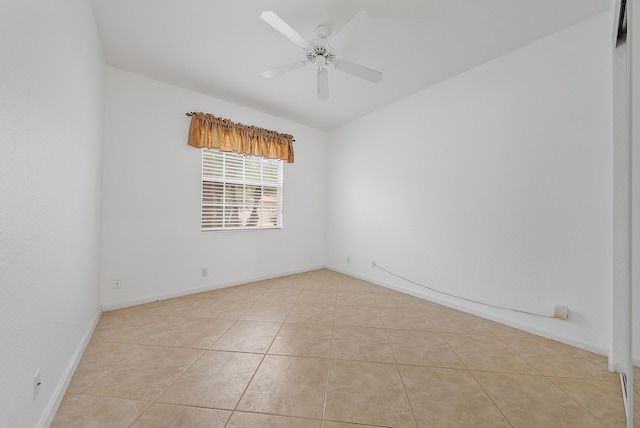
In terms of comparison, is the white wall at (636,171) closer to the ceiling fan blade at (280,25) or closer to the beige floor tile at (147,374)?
the ceiling fan blade at (280,25)

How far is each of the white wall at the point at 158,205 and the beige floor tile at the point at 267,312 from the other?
39.0 inches

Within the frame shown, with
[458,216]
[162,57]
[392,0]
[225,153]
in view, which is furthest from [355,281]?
[162,57]

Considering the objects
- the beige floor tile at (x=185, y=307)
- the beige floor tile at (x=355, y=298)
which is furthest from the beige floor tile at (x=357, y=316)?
the beige floor tile at (x=185, y=307)

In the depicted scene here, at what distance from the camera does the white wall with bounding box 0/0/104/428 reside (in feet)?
2.87

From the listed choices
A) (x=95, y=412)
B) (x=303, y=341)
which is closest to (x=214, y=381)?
(x=95, y=412)

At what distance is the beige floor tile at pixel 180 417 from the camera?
1.18 m

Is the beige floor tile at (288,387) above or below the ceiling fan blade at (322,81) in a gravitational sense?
below

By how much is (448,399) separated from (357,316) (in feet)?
3.90

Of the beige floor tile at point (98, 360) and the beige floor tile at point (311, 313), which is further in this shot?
the beige floor tile at point (311, 313)

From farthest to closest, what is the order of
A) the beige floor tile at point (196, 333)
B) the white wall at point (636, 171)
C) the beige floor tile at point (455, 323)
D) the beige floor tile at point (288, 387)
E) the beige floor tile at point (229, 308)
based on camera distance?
1. the beige floor tile at point (229, 308)
2. the beige floor tile at point (455, 323)
3. the beige floor tile at point (196, 333)
4. the beige floor tile at point (288, 387)
5. the white wall at point (636, 171)

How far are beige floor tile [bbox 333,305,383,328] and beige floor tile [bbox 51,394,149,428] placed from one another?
1.59 metres

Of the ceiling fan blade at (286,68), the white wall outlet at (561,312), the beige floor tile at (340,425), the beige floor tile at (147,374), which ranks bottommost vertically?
the beige floor tile at (340,425)

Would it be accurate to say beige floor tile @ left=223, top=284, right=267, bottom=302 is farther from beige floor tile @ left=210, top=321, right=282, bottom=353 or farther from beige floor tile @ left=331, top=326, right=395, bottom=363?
beige floor tile @ left=331, top=326, right=395, bottom=363

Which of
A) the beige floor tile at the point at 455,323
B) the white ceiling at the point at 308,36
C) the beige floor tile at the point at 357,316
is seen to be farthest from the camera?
the beige floor tile at the point at 357,316
